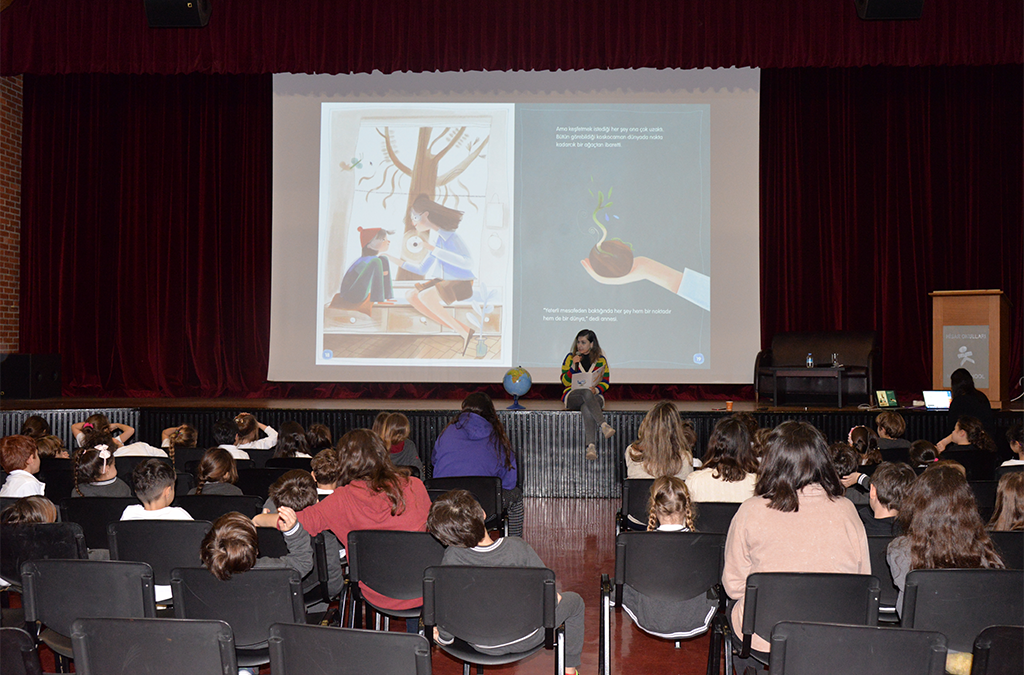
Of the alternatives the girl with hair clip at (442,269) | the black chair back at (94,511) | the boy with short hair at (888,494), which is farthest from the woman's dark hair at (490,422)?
the girl with hair clip at (442,269)

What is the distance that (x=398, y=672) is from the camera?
1.92 meters

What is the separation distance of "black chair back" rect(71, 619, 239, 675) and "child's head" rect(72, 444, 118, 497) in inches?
86.8

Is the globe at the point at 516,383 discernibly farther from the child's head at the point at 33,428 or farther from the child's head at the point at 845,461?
the child's head at the point at 845,461

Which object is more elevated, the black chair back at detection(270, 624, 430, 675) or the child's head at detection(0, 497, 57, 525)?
the child's head at detection(0, 497, 57, 525)

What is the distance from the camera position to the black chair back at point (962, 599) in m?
2.33

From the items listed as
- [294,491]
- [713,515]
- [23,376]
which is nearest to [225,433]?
[294,491]

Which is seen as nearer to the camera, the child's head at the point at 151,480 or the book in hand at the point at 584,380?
the child's head at the point at 151,480

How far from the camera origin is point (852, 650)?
1.94m

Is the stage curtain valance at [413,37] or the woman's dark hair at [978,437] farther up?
the stage curtain valance at [413,37]

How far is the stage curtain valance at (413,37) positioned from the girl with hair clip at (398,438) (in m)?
4.69

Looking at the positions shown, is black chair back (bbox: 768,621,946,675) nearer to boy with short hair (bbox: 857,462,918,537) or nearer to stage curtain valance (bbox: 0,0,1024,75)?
boy with short hair (bbox: 857,462,918,537)

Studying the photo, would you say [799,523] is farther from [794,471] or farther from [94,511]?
[94,511]

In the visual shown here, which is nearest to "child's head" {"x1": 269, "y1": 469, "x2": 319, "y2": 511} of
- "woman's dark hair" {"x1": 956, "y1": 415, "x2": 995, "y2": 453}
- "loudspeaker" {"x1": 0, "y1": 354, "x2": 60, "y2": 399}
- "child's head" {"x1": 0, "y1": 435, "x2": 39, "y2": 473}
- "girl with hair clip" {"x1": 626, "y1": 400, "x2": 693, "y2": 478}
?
A: "child's head" {"x1": 0, "y1": 435, "x2": 39, "y2": 473}

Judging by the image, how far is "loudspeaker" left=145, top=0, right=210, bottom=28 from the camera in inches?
305
